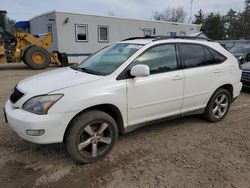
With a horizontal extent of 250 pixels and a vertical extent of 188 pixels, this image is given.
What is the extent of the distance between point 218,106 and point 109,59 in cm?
243

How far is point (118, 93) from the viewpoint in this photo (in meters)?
3.43

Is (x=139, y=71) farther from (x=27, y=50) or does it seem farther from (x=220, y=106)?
(x=27, y=50)

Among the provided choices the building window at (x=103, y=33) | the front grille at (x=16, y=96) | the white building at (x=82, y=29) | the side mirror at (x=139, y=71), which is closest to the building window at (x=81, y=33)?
the white building at (x=82, y=29)

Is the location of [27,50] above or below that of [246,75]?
above

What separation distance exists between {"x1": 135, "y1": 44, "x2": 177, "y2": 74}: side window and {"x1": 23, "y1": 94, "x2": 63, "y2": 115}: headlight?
53.9 inches

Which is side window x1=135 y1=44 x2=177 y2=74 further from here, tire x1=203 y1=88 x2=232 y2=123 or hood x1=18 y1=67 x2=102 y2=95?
tire x1=203 y1=88 x2=232 y2=123

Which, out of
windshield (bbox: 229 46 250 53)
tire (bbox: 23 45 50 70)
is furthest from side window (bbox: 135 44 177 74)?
tire (bbox: 23 45 50 70)

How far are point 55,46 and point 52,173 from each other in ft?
39.4

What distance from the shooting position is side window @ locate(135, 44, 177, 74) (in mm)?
3852

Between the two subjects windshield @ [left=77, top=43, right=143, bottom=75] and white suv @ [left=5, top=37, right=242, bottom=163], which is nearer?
white suv @ [left=5, top=37, right=242, bottom=163]

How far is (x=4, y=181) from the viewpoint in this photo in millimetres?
3023

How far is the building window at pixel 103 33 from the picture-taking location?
49.2 feet

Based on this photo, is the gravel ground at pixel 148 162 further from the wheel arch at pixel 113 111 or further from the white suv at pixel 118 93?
the wheel arch at pixel 113 111

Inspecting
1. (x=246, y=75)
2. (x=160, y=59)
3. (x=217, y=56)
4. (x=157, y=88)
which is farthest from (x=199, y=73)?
(x=246, y=75)
